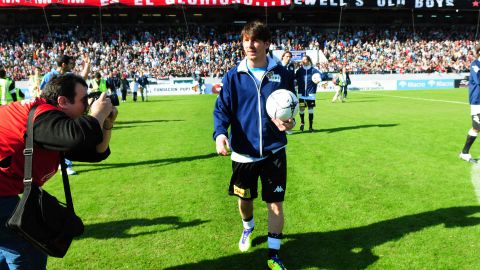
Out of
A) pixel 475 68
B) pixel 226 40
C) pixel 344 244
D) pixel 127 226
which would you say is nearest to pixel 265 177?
pixel 344 244

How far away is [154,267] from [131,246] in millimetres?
648

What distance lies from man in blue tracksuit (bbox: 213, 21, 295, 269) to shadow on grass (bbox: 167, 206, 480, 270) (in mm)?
338

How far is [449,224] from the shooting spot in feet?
15.5

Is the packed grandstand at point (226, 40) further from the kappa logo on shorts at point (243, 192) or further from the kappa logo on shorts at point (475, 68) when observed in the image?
the kappa logo on shorts at point (243, 192)

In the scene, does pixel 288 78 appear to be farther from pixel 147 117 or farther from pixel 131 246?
pixel 147 117

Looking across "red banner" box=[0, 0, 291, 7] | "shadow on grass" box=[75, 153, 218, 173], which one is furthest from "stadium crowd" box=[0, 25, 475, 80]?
"shadow on grass" box=[75, 153, 218, 173]

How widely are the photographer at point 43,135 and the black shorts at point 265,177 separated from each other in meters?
1.61

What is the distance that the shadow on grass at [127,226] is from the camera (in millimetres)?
4755

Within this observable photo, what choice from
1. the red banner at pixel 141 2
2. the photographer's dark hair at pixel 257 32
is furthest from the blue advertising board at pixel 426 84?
the photographer's dark hair at pixel 257 32

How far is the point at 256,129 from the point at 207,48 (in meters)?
41.7

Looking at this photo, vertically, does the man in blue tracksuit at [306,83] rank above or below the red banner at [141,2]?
below

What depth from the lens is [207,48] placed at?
144 feet

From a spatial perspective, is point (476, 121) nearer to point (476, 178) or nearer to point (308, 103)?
point (476, 178)

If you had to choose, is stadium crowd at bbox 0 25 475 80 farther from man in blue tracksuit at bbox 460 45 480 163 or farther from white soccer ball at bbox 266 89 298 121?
white soccer ball at bbox 266 89 298 121
